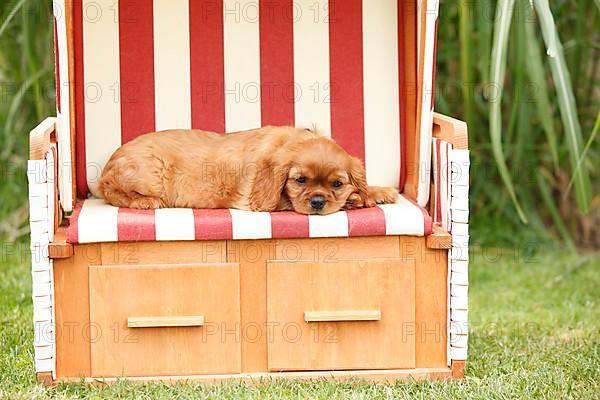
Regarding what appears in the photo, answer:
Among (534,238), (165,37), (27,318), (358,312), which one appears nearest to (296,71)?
(165,37)

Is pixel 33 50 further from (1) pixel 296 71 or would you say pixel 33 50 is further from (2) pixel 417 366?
(2) pixel 417 366

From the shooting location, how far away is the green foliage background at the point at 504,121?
634cm

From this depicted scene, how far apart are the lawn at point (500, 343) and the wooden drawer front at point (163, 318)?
0.10 m

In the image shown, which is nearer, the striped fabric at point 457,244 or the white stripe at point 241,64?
the striped fabric at point 457,244

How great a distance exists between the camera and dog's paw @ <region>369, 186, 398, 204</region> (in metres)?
4.29

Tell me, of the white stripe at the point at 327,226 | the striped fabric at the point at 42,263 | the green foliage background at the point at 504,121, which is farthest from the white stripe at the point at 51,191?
the green foliage background at the point at 504,121

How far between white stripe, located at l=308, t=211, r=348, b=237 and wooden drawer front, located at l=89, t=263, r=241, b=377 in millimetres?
331

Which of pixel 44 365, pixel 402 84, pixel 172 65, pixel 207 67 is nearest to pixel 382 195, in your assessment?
pixel 402 84

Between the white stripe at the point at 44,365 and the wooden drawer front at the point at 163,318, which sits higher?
the wooden drawer front at the point at 163,318

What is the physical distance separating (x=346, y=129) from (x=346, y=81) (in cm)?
22

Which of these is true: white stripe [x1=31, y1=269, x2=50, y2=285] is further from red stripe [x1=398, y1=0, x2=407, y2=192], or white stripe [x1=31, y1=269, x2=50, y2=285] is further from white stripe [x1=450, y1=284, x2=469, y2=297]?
red stripe [x1=398, y1=0, x2=407, y2=192]

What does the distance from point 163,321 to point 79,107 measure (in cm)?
123

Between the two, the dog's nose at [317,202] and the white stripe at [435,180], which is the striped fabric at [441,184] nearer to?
the white stripe at [435,180]

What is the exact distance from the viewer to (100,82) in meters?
4.65
